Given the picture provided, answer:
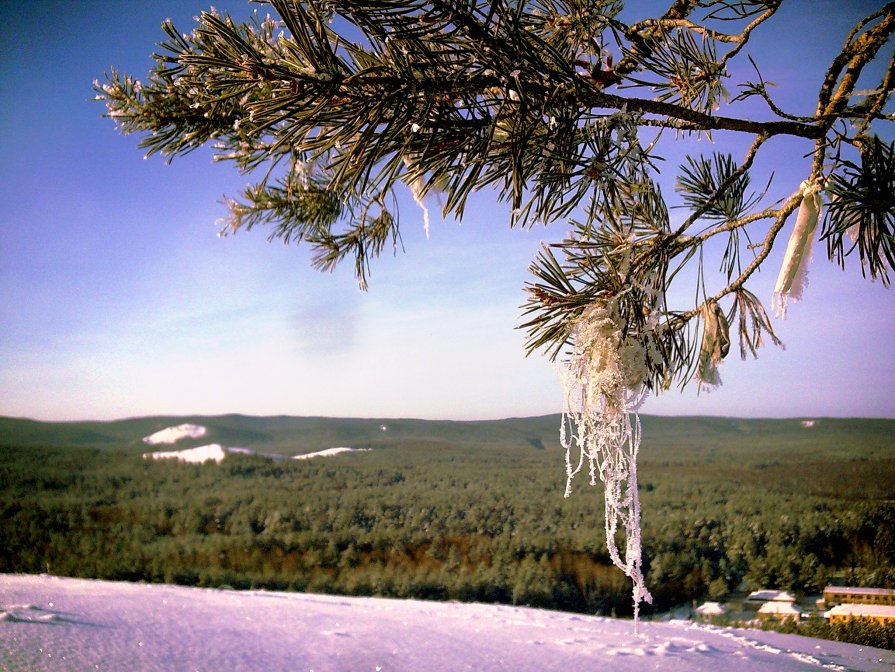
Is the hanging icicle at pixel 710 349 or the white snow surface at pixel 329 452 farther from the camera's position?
the white snow surface at pixel 329 452

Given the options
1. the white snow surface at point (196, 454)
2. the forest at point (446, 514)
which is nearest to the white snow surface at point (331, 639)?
the forest at point (446, 514)

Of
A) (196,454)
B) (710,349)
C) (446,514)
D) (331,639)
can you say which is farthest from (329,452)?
(710,349)

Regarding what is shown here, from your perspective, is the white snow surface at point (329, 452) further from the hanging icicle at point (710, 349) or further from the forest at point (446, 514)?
the hanging icicle at point (710, 349)

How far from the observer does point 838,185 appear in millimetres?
644

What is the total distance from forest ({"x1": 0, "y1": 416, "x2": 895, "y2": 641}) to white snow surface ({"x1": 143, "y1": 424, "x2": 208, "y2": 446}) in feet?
0.14

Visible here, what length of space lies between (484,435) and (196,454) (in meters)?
1.34

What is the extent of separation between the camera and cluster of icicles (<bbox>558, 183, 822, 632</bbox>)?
1.92 ft

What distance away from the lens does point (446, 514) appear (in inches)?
96.9

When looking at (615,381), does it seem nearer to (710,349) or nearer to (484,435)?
(710,349)

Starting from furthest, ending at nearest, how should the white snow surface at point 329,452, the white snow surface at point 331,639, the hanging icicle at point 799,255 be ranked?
1. the white snow surface at point 329,452
2. the white snow surface at point 331,639
3. the hanging icicle at point 799,255

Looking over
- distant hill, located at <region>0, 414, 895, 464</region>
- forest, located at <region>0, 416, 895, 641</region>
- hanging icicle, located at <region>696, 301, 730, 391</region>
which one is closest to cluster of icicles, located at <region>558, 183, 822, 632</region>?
hanging icicle, located at <region>696, 301, 730, 391</region>

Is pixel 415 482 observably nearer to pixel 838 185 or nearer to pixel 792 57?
pixel 792 57

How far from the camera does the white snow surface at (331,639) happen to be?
A: 46.1 inches

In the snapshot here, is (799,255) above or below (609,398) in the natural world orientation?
above
